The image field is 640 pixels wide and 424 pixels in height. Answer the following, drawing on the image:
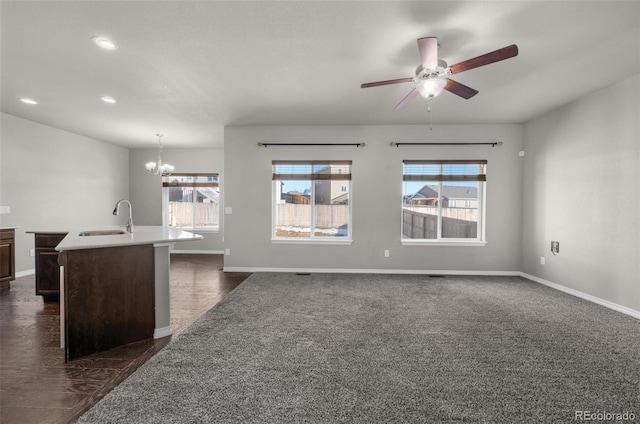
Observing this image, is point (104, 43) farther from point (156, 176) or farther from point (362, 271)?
point (156, 176)

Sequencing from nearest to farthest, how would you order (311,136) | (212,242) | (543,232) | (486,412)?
(486,412)
(543,232)
(311,136)
(212,242)

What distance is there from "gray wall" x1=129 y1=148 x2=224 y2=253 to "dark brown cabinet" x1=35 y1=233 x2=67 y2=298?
12.2 ft

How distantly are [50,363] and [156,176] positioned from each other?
19.6 feet

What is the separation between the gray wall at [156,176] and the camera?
23.8 ft

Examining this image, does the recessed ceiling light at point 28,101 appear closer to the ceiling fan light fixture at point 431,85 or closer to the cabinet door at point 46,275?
the cabinet door at point 46,275

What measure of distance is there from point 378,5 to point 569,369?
3067 mm

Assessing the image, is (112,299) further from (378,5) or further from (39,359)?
(378,5)

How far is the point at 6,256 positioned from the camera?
3.96 m

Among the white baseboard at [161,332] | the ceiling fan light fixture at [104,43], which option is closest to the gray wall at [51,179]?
the ceiling fan light fixture at [104,43]

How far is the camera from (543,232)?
446cm

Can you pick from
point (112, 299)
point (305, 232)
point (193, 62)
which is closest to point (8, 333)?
point (112, 299)

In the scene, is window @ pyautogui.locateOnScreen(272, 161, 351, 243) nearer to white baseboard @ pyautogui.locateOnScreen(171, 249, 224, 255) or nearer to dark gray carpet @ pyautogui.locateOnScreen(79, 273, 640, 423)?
dark gray carpet @ pyautogui.locateOnScreen(79, 273, 640, 423)

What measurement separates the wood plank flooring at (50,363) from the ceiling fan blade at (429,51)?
3.29 meters

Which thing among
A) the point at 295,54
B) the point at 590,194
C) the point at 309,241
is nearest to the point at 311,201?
the point at 309,241
